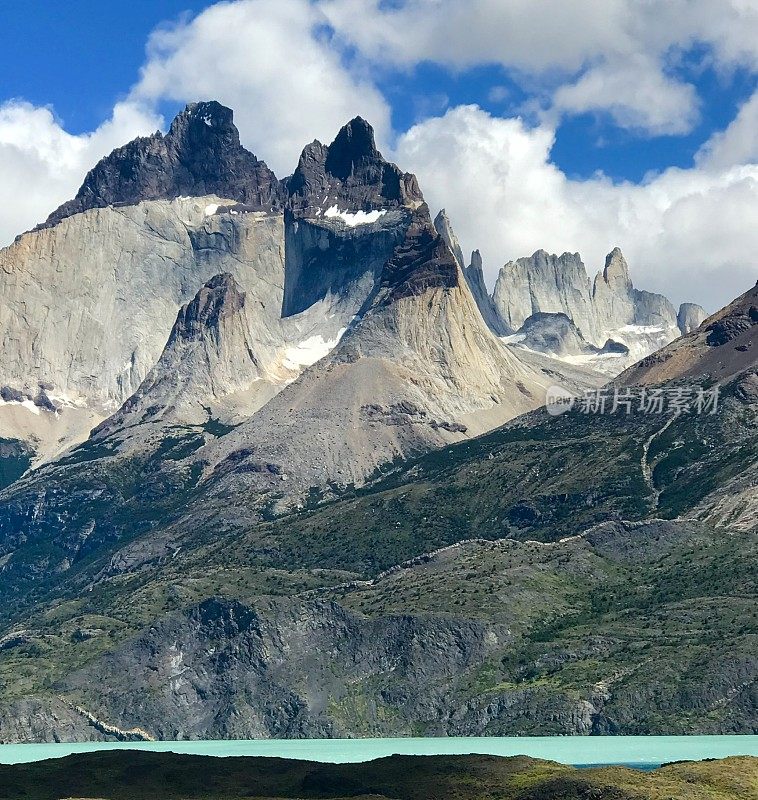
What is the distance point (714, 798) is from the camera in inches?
7825

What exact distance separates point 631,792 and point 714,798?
8.92 m

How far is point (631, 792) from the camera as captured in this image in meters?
199
